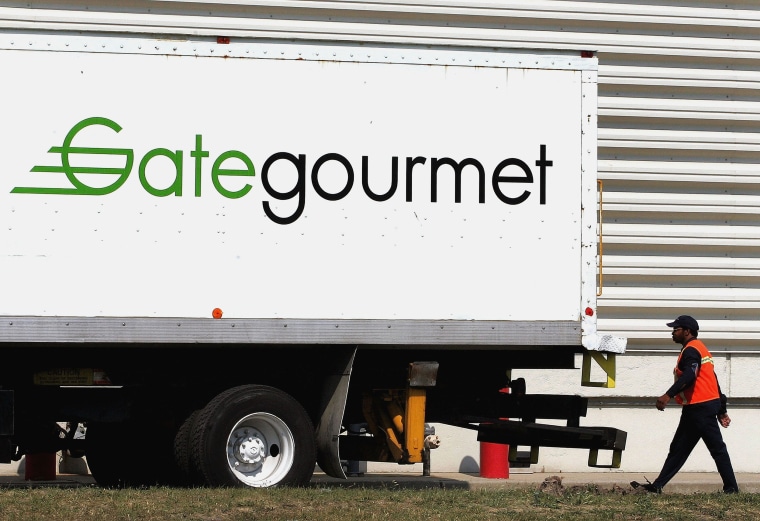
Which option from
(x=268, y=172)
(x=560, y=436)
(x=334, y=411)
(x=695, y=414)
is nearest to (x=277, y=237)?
(x=268, y=172)

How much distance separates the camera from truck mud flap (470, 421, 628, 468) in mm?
11406

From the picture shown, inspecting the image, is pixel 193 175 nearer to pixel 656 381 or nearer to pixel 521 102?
pixel 521 102

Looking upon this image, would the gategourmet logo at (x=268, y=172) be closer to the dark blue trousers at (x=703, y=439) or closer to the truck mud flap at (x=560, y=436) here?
the truck mud flap at (x=560, y=436)

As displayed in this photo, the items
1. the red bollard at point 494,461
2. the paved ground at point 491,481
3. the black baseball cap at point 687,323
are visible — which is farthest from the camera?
the red bollard at point 494,461

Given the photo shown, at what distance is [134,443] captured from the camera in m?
11.9

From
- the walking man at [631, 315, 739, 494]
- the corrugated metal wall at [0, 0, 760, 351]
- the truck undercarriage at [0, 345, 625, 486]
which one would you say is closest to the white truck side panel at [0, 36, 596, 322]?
the truck undercarriage at [0, 345, 625, 486]

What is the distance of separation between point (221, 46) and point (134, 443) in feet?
11.5

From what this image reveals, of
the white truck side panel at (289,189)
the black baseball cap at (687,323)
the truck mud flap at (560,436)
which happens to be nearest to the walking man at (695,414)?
the black baseball cap at (687,323)

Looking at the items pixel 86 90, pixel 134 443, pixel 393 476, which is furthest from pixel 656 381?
pixel 86 90

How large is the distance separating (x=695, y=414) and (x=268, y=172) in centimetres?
425

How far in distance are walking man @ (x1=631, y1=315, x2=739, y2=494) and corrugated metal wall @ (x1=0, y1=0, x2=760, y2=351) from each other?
300cm

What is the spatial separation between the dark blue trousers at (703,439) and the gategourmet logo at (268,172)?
2430mm

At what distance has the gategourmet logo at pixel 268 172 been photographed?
1052cm

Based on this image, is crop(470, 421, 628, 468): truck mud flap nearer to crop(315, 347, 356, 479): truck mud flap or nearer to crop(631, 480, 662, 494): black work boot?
crop(631, 480, 662, 494): black work boot
